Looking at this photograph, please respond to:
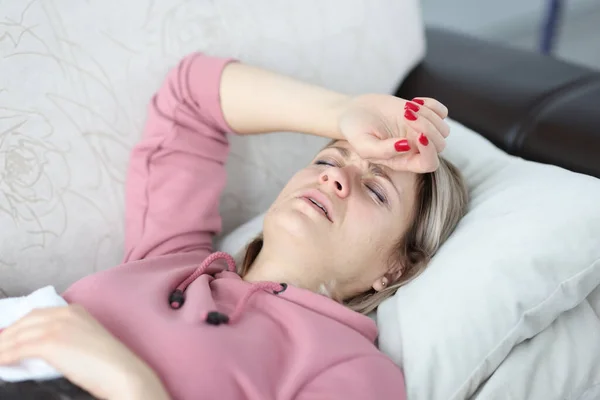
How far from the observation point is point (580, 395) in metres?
0.93

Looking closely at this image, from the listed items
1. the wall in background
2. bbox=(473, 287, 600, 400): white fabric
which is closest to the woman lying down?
bbox=(473, 287, 600, 400): white fabric

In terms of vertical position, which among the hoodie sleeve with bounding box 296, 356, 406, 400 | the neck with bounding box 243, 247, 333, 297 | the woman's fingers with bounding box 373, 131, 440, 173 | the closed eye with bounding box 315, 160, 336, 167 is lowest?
the hoodie sleeve with bounding box 296, 356, 406, 400

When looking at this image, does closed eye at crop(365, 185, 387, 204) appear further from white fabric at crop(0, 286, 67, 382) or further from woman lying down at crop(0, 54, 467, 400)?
white fabric at crop(0, 286, 67, 382)

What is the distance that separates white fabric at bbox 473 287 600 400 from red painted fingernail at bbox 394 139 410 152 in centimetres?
33

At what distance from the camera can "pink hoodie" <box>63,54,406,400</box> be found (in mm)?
850

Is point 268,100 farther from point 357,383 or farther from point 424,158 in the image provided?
point 357,383

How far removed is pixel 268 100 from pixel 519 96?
507 millimetres

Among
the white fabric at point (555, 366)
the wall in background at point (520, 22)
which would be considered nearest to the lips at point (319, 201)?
the white fabric at point (555, 366)

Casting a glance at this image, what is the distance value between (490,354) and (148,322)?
0.47 meters

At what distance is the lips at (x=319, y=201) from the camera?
1002 mm

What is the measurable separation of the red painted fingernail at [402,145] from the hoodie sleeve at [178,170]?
1.28 feet

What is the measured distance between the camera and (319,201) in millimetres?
1009

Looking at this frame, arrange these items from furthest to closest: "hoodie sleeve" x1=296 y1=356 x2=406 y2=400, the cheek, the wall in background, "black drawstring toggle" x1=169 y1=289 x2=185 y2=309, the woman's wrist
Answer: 1. the wall in background
2. the cheek
3. "black drawstring toggle" x1=169 y1=289 x2=185 y2=309
4. "hoodie sleeve" x1=296 y1=356 x2=406 y2=400
5. the woman's wrist

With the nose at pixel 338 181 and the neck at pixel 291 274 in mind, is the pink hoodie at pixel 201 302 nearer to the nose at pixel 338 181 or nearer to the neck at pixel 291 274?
the neck at pixel 291 274
